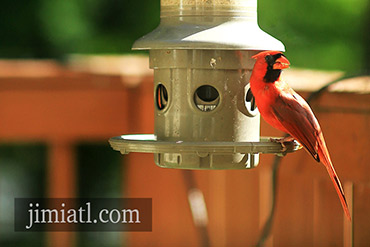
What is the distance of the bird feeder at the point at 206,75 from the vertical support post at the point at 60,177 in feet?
6.67

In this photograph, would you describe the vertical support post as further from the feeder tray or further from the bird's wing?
the bird's wing

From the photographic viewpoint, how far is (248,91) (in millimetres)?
2896

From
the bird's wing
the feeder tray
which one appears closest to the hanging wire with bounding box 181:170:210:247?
the feeder tray

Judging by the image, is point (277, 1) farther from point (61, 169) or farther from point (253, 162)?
point (253, 162)

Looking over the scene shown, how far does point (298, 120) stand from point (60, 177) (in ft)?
8.33

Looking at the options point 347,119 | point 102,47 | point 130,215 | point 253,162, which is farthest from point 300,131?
point 102,47

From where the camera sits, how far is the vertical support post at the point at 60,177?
4.86 m

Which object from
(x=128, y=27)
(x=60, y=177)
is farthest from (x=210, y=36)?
(x=128, y=27)

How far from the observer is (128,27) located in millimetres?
7875

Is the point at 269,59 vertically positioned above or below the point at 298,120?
above

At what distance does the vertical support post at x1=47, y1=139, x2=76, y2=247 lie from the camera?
4.86m

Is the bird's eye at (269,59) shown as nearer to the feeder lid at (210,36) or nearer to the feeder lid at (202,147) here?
the feeder lid at (210,36)

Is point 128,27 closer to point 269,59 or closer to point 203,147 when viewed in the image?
point 269,59

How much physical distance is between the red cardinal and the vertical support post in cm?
237
